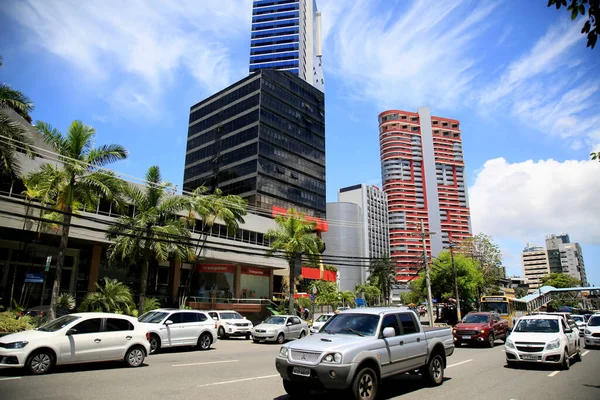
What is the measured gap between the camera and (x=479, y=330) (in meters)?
18.6

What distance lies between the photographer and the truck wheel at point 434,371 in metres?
8.83

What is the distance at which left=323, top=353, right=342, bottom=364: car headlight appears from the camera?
6696 millimetres

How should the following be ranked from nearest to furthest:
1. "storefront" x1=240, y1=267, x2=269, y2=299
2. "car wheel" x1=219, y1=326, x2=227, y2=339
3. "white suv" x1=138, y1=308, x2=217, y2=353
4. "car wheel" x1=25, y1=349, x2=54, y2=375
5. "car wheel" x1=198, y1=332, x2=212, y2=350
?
"car wheel" x1=25, y1=349, x2=54, y2=375 < "white suv" x1=138, y1=308, x2=217, y2=353 < "car wheel" x1=198, y1=332, x2=212, y2=350 < "car wheel" x1=219, y1=326, x2=227, y2=339 < "storefront" x1=240, y1=267, x2=269, y2=299

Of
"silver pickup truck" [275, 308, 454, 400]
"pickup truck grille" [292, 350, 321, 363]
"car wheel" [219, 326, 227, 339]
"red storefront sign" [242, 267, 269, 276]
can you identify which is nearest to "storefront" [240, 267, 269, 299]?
"red storefront sign" [242, 267, 269, 276]

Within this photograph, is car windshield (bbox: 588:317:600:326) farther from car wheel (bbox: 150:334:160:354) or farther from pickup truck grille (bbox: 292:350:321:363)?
car wheel (bbox: 150:334:160:354)

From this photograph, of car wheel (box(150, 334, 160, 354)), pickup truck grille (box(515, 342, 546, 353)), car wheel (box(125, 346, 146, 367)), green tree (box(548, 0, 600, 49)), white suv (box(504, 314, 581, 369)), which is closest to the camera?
green tree (box(548, 0, 600, 49))

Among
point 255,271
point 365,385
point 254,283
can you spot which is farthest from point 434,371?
point 254,283

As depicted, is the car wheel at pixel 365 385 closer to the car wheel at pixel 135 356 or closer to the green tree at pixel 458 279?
the car wheel at pixel 135 356

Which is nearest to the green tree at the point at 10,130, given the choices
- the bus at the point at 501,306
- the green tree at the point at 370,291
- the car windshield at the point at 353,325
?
the car windshield at the point at 353,325

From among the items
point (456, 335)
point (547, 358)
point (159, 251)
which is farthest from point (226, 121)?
point (547, 358)

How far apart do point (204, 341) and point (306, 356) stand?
36.9 ft

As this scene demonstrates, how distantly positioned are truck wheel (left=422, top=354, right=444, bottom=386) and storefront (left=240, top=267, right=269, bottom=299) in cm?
3044

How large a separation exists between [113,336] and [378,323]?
7.97 m

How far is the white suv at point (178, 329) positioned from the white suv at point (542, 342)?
1162 cm
